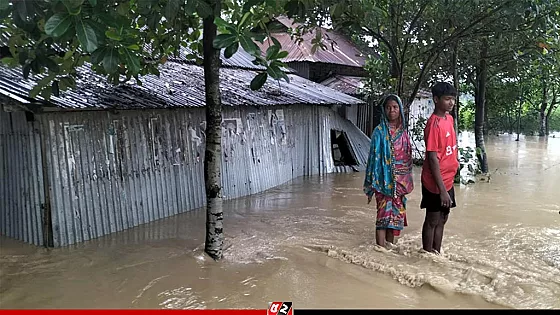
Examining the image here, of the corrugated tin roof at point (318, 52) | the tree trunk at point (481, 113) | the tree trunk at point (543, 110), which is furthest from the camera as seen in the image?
the tree trunk at point (543, 110)

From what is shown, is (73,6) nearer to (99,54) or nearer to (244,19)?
(99,54)

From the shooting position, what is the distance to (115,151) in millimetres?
6871

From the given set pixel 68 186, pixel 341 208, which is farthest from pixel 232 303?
pixel 341 208

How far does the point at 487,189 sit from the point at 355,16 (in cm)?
632

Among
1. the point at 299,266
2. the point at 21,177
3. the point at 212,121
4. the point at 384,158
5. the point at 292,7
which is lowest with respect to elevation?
the point at 299,266

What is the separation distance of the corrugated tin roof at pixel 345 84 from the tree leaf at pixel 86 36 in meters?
12.8

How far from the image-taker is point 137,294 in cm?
471

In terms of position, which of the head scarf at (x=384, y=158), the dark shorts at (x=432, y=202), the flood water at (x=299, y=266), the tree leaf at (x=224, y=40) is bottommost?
the flood water at (x=299, y=266)

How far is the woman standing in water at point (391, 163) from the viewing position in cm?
549

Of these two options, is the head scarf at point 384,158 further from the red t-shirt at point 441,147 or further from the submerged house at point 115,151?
the submerged house at point 115,151

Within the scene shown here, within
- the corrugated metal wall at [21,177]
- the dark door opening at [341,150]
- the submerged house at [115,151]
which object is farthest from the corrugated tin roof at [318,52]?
the corrugated metal wall at [21,177]

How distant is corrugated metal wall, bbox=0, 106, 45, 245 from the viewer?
19.6 feet

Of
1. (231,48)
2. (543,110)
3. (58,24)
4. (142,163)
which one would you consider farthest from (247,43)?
(543,110)

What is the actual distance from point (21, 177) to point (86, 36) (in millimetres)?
4006
